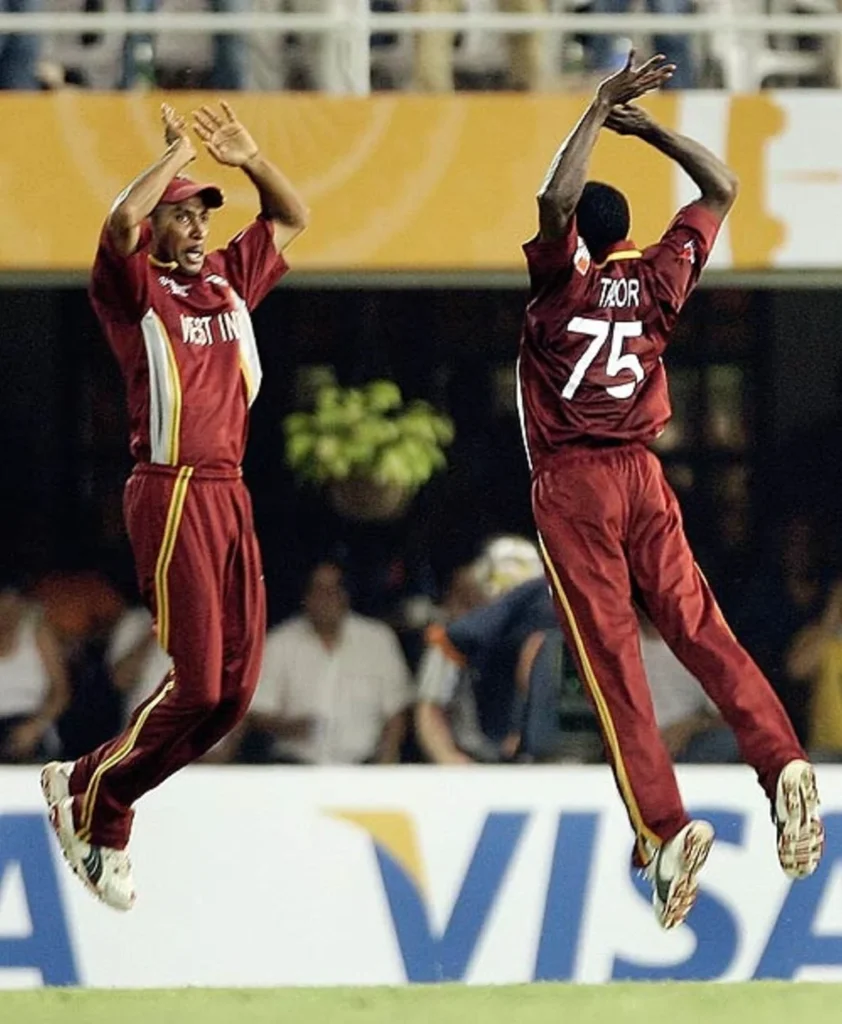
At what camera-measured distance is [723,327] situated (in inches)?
562

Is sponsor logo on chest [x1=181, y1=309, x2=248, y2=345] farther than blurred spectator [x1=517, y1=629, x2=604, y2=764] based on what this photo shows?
No

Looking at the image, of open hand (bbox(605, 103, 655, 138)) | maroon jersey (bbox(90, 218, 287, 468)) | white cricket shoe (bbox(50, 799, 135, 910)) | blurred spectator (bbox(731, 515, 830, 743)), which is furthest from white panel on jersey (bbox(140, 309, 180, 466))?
blurred spectator (bbox(731, 515, 830, 743))

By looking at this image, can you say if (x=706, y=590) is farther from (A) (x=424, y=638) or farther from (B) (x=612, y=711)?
(A) (x=424, y=638)

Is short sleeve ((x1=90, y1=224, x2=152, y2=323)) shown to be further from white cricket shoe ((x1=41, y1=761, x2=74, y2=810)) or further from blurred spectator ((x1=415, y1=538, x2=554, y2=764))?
blurred spectator ((x1=415, y1=538, x2=554, y2=764))

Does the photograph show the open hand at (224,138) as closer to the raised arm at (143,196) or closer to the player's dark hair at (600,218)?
the raised arm at (143,196)

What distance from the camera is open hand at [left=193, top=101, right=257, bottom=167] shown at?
32.6 ft

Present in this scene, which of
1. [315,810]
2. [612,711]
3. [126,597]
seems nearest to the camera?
[612,711]

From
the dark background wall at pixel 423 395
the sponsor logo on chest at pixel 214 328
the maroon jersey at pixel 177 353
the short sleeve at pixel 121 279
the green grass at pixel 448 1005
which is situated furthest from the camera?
the dark background wall at pixel 423 395

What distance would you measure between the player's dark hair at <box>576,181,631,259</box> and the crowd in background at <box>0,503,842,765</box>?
330 centimetres

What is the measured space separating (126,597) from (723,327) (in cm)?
291

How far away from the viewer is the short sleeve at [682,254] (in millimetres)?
10234

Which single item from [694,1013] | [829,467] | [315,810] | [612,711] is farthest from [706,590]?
[829,467]

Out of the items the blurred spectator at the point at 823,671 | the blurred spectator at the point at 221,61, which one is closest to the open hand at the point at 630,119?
the blurred spectator at the point at 221,61

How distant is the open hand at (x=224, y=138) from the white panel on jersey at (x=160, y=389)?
0.54m
